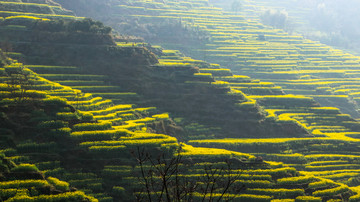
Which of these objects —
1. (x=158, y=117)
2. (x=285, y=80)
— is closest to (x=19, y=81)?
(x=158, y=117)

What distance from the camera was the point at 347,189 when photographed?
58.5 metres

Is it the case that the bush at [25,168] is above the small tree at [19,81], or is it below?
below

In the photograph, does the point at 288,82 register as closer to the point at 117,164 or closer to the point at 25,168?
the point at 117,164

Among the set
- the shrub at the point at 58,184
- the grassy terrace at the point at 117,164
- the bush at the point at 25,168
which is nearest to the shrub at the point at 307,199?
the grassy terrace at the point at 117,164

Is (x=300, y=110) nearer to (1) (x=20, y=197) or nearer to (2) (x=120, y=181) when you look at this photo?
(2) (x=120, y=181)

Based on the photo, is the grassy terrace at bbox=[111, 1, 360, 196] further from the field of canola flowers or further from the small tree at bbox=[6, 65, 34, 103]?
the small tree at bbox=[6, 65, 34, 103]

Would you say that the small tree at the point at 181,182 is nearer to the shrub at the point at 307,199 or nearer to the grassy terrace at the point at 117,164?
the grassy terrace at the point at 117,164

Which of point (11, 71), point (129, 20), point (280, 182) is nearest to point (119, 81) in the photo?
point (11, 71)

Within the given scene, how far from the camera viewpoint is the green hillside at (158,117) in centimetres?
5056

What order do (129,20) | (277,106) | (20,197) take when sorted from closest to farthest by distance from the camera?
(20,197) → (277,106) → (129,20)

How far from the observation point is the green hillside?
1991 inches

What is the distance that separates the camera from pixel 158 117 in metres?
74.0

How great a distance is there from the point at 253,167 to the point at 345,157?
2526cm

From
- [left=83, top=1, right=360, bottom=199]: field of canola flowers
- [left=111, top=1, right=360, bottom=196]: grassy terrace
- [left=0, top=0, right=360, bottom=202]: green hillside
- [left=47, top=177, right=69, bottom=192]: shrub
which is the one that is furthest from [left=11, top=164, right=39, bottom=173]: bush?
[left=83, top=1, right=360, bottom=199]: field of canola flowers
